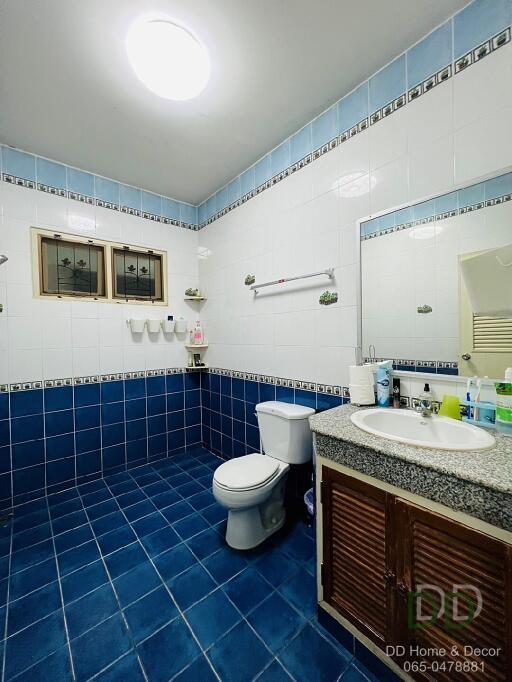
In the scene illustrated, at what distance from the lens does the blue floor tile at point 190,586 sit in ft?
4.19

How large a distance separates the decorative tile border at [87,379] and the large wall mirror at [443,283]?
6.23 ft

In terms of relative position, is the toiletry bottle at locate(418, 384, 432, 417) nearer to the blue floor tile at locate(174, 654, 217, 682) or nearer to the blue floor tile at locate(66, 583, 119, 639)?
the blue floor tile at locate(174, 654, 217, 682)

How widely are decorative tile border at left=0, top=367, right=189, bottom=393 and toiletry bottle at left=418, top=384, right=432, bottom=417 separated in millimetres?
2088

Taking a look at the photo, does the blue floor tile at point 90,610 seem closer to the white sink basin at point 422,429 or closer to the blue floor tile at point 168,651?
the blue floor tile at point 168,651

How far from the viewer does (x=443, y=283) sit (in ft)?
4.17

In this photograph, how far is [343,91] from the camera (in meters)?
1.55

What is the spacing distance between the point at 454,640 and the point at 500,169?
1628 mm

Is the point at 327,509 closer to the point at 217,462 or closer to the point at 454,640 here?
the point at 454,640

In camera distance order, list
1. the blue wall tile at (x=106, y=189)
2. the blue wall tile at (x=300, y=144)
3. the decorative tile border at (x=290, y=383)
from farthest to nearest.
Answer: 1. the blue wall tile at (x=106, y=189)
2. the blue wall tile at (x=300, y=144)
3. the decorative tile border at (x=290, y=383)

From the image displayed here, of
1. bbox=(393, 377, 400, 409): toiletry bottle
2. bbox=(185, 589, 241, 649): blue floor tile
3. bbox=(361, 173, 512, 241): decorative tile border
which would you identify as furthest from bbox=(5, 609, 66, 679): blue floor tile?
bbox=(361, 173, 512, 241): decorative tile border

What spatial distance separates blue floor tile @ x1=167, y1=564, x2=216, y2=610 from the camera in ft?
4.19

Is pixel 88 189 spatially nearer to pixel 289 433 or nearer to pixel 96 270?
pixel 96 270

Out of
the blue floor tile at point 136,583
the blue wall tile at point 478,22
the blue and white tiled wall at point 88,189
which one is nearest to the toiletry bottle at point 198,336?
the blue and white tiled wall at point 88,189
